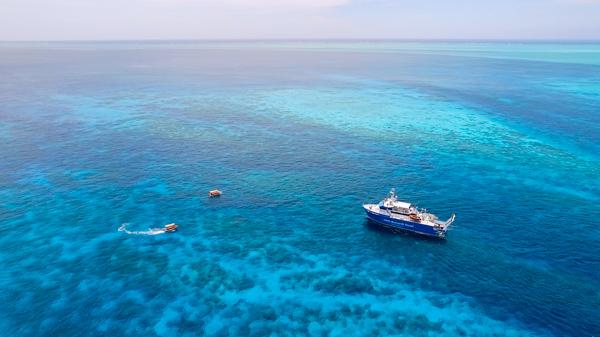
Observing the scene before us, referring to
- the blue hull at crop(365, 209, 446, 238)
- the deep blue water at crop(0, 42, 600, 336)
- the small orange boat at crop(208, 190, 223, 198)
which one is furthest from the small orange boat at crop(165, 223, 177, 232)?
the blue hull at crop(365, 209, 446, 238)

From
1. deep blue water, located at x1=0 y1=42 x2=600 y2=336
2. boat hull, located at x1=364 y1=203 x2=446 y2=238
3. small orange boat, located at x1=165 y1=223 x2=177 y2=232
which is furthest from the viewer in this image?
small orange boat, located at x1=165 y1=223 x2=177 y2=232

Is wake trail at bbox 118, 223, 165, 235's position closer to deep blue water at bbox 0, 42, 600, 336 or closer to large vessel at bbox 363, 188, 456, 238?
deep blue water at bbox 0, 42, 600, 336

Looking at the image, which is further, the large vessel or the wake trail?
Result: the wake trail

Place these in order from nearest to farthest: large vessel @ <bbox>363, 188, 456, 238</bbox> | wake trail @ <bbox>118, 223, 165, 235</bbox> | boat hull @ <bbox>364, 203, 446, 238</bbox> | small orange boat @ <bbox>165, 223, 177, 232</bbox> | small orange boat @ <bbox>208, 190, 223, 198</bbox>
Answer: boat hull @ <bbox>364, 203, 446, 238</bbox> → large vessel @ <bbox>363, 188, 456, 238</bbox> → wake trail @ <bbox>118, 223, 165, 235</bbox> → small orange boat @ <bbox>165, 223, 177, 232</bbox> → small orange boat @ <bbox>208, 190, 223, 198</bbox>

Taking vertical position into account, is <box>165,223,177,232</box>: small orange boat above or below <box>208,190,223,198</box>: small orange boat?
below

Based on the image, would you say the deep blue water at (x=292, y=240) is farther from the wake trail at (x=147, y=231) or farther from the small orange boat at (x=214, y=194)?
the small orange boat at (x=214, y=194)

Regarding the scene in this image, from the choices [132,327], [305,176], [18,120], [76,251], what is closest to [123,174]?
[76,251]

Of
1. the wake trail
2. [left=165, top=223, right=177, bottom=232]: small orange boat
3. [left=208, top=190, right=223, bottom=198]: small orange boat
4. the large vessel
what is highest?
the large vessel

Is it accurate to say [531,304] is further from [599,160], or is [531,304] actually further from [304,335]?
[599,160]
